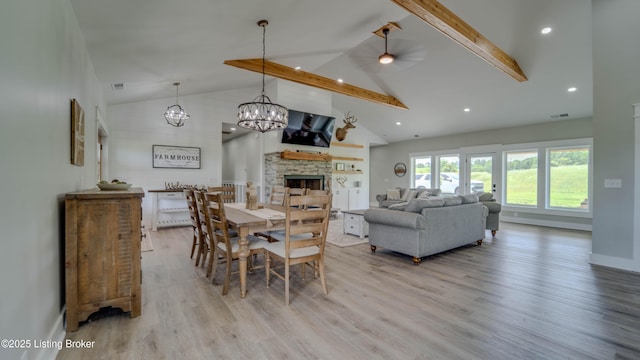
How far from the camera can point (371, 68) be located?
6082 mm

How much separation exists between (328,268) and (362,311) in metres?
1.18

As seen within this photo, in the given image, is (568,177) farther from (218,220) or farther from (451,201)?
(218,220)

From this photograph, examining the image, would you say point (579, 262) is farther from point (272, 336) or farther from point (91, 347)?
point (91, 347)

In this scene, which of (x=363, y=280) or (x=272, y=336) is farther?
(x=363, y=280)

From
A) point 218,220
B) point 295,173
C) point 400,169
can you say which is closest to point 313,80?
point 295,173

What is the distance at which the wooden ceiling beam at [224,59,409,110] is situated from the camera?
5.41 m

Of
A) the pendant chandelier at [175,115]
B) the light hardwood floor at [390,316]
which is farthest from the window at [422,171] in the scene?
the pendant chandelier at [175,115]

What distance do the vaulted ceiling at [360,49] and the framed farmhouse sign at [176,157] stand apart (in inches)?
47.5

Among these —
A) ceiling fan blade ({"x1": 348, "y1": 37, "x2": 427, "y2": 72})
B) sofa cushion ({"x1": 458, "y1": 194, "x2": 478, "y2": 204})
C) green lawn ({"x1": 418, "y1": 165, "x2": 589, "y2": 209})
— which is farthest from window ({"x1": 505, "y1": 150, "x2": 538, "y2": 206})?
ceiling fan blade ({"x1": 348, "y1": 37, "x2": 427, "y2": 72})

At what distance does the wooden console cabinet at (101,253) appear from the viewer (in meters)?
2.11

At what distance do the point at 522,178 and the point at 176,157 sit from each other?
362 inches

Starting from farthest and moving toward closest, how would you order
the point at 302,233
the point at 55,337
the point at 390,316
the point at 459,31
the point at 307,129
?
1. the point at 307,129
2. the point at 459,31
3. the point at 302,233
4. the point at 390,316
5. the point at 55,337

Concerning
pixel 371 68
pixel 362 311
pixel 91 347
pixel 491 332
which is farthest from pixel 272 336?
pixel 371 68

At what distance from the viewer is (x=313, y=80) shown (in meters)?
6.84
